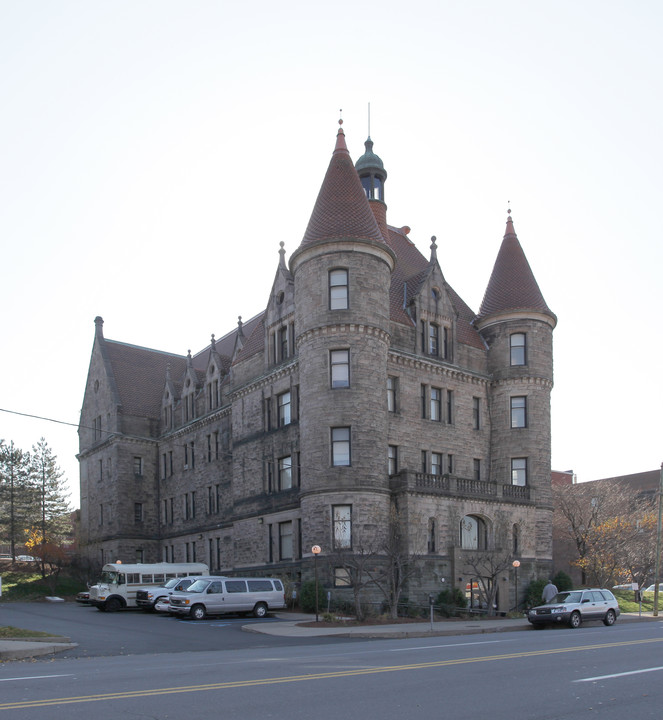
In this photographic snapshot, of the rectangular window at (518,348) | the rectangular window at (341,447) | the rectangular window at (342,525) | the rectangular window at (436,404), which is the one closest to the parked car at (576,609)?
the rectangular window at (342,525)

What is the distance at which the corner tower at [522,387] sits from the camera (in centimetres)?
4116

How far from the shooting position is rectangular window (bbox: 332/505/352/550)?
3391 centimetres

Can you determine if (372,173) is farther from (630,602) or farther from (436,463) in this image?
(630,602)

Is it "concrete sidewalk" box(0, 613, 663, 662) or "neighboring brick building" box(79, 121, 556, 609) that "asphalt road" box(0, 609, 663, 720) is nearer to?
"concrete sidewalk" box(0, 613, 663, 662)

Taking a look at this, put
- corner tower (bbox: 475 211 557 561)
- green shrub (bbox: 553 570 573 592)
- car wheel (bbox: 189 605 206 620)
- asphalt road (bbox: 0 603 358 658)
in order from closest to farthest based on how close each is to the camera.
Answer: asphalt road (bbox: 0 603 358 658), car wheel (bbox: 189 605 206 620), green shrub (bbox: 553 570 573 592), corner tower (bbox: 475 211 557 561)

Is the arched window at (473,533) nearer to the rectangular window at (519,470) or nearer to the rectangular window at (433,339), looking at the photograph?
the rectangular window at (519,470)

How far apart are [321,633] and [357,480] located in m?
9.97

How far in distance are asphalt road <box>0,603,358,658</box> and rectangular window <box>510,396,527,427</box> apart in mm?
16437

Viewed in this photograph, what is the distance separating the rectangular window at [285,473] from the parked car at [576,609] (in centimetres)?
1352

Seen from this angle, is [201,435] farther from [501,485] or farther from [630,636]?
[630,636]

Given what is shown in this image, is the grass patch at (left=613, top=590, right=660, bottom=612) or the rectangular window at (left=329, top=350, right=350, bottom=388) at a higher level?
the rectangular window at (left=329, top=350, right=350, bottom=388)

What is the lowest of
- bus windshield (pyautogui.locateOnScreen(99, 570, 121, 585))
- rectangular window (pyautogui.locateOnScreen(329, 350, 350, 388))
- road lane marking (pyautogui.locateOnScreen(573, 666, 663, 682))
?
bus windshield (pyautogui.locateOnScreen(99, 570, 121, 585))

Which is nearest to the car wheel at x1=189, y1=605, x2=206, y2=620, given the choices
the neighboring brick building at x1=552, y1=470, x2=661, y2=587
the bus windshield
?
the bus windshield

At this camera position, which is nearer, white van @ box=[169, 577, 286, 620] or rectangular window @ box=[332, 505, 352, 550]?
white van @ box=[169, 577, 286, 620]
